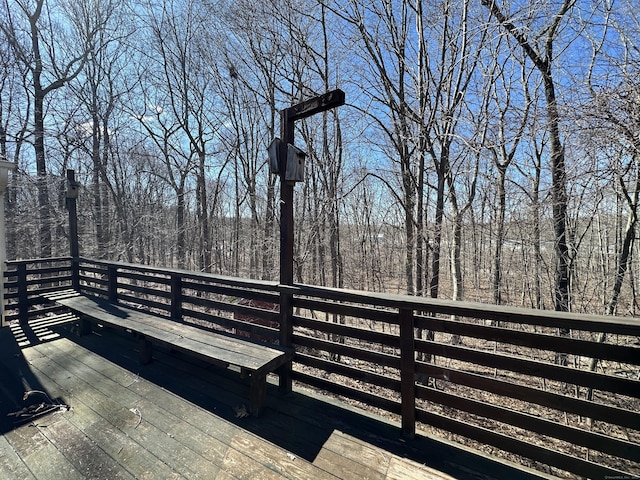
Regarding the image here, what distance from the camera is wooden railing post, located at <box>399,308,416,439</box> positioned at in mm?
1832

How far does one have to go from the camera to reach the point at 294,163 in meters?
2.25

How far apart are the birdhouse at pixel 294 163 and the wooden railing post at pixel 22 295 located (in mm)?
4206

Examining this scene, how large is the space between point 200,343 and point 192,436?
0.70 meters

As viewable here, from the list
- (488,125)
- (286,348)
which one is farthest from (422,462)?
(488,125)

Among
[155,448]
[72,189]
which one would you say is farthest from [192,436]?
[72,189]

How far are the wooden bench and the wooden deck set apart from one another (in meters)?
0.23

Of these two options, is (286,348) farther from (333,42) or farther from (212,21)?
(212,21)

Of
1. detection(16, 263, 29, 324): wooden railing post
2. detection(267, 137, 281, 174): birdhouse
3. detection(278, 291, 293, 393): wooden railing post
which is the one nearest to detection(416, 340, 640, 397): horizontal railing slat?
detection(278, 291, 293, 393): wooden railing post

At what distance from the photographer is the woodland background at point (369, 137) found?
3.73m

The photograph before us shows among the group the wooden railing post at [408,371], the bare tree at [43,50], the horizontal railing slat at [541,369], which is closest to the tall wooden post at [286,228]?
the wooden railing post at [408,371]

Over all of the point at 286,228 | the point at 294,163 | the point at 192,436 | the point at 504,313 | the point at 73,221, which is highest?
the point at 294,163

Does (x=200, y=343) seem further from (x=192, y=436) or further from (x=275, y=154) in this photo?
(x=275, y=154)

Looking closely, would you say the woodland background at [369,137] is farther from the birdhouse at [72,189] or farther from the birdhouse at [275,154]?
the birdhouse at [72,189]

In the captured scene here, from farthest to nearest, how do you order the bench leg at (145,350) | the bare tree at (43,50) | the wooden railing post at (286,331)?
the bare tree at (43,50) < the bench leg at (145,350) < the wooden railing post at (286,331)
